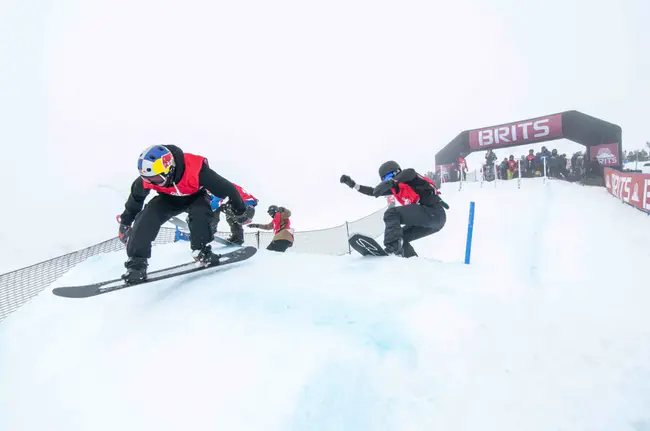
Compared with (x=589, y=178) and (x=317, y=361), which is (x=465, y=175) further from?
(x=317, y=361)

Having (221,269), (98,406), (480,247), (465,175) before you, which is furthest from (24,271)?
(465,175)

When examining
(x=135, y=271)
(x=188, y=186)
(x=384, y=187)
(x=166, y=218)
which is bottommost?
(x=135, y=271)

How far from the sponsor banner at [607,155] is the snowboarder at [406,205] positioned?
58.4 feet

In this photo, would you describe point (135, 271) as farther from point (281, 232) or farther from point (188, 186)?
point (281, 232)

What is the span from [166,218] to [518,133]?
75.1ft

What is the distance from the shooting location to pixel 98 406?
2.04 m

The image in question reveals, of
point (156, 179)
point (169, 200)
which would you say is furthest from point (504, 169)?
point (156, 179)

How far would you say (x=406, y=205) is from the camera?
206 inches

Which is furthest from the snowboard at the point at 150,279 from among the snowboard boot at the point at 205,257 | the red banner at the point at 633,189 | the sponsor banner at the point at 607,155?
the sponsor banner at the point at 607,155

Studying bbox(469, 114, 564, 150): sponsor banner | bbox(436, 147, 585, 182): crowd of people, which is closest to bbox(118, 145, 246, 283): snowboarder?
bbox(436, 147, 585, 182): crowd of people

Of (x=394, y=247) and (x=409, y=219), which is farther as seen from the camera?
(x=409, y=219)

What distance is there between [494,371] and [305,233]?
11745 millimetres

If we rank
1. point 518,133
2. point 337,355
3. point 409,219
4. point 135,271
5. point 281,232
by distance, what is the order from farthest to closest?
point 518,133 < point 281,232 < point 409,219 < point 135,271 < point 337,355

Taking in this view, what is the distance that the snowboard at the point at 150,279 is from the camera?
10.9 feet
